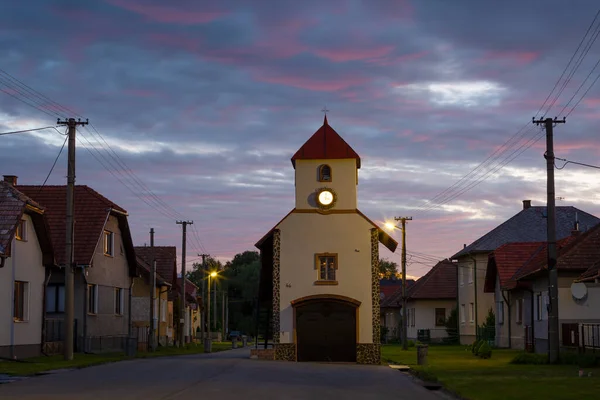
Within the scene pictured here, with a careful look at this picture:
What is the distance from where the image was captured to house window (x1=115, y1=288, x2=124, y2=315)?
50219 mm

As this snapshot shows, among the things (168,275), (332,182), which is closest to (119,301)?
(332,182)

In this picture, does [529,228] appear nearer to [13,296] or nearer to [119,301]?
[119,301]

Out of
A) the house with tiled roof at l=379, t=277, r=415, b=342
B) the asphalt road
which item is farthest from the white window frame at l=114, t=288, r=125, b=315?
the house with tiled roof at l=379, t=277, r=415, b=342

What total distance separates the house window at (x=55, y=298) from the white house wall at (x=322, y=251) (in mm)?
10802

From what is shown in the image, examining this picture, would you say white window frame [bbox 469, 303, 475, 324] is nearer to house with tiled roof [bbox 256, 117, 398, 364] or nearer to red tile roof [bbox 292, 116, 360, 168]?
house with tiled roof [bbox 256, 117, 398, 364]

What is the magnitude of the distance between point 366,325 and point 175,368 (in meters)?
13.2

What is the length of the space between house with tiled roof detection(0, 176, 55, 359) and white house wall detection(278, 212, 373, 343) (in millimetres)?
10695

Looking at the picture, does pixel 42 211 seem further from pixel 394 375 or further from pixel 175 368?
pixel 394 375

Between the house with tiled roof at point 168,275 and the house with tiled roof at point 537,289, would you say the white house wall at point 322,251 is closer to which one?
the house with tiled roof at point 537,289

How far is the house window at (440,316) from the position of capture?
248 feet

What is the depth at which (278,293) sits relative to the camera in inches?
1654

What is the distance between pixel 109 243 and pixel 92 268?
3548mm

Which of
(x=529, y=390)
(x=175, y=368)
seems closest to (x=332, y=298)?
(x=175, y=368)

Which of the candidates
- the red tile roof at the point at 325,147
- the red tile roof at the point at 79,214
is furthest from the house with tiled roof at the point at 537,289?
the red tile roof at the point at 79,214
